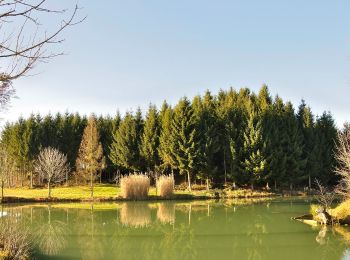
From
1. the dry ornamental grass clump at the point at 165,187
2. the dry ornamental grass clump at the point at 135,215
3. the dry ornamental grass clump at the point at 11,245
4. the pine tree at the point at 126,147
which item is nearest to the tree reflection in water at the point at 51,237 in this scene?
the dry ornamental grass clump at the point at 11,245

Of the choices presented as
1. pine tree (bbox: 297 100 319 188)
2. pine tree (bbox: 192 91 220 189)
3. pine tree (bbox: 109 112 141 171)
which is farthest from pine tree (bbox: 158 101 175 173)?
pine tree (bbox: 297 100 319 188)

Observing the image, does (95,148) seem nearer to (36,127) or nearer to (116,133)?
(116,133)

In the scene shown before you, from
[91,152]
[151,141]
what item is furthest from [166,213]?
[151,141]

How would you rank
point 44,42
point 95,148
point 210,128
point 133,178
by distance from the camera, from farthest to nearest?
1. point 210,128
2. point 95,148
3. point 133,178
4. point 44,42

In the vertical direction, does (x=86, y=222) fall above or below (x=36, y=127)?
below

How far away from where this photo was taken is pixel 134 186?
37781 mm

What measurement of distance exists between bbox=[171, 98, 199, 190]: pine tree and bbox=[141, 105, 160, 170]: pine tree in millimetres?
3706

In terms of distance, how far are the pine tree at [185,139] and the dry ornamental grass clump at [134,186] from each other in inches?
342

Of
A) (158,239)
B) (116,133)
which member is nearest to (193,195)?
(116,133)

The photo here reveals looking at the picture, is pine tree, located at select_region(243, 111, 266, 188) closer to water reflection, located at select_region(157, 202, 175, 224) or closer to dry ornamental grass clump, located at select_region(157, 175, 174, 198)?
dry ornamental grass clump, located at select_region(157, 175, 174, 198)

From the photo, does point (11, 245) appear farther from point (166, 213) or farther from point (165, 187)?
point (165, 187)

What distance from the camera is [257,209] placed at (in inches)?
1189

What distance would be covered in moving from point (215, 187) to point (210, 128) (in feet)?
22.3

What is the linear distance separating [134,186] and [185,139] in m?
10.5
